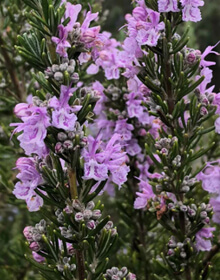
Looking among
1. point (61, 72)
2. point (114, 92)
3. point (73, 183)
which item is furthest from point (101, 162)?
point (114, 92)

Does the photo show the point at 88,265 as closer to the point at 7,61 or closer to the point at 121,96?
the point at 121,96

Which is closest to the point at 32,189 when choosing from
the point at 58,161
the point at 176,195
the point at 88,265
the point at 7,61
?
the point at 58,161

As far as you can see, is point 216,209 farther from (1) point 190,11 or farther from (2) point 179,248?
(1) point 190,11

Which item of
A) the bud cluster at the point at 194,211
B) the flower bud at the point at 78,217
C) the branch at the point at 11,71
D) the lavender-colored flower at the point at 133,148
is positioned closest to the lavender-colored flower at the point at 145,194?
the bud cluster at the point at 194,211

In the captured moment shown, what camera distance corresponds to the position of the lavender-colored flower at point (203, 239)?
107 centimetres

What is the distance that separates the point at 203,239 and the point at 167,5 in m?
0.59

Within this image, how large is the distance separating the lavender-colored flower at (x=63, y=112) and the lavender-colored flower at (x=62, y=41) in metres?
0.08

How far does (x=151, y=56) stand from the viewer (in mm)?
1049

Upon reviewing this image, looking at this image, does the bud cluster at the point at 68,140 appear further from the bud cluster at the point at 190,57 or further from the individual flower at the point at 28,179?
the bud cluster at the point at 190,57

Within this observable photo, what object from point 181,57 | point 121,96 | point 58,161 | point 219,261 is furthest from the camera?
point 121,96

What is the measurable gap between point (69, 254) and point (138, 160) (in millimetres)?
561

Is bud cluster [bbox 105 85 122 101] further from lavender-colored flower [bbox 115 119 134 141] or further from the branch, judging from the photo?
the branch

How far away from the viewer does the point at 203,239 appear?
3.56ft

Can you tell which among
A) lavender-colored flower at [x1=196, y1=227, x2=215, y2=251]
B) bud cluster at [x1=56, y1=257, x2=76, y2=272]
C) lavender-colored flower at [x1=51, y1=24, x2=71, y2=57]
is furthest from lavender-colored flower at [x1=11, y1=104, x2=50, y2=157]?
lavender-colored flower at [x1=196, y1=227, x2=215, y2=251]
